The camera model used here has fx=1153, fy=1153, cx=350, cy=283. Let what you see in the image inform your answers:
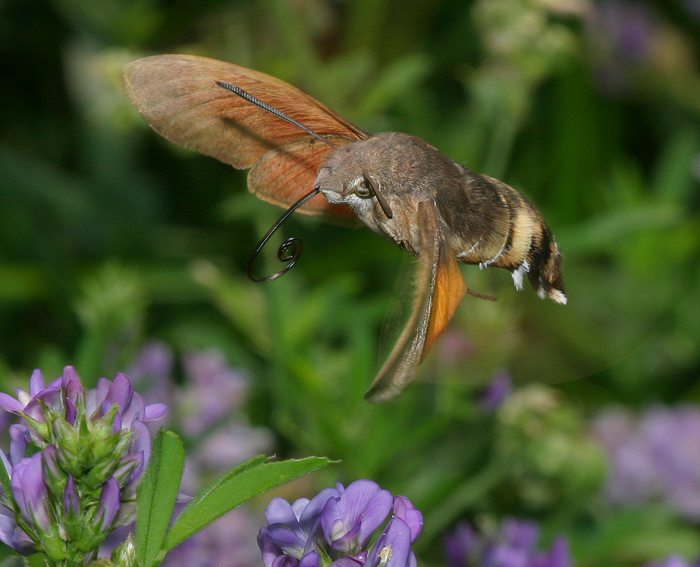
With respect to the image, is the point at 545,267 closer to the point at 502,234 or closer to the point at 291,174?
the point at 502,234

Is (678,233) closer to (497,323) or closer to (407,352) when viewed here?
(497,323)

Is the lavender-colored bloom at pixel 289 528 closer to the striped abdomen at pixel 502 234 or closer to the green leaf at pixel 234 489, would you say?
the green leaf at pixel 234 489

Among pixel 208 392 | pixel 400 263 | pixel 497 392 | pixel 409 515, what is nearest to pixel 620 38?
pixel 400 263

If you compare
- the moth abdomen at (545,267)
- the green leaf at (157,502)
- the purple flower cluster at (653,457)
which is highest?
the green leaf at (157,502)

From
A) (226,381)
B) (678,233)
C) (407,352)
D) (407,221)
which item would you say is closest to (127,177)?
(226,381)

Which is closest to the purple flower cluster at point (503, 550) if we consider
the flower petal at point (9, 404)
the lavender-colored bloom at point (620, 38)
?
the flower petal at point (9, 404)

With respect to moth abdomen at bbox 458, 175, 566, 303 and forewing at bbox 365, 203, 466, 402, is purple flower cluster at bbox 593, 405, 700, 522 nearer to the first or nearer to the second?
moth abdomen at bbox 458, 175, 566, 303
